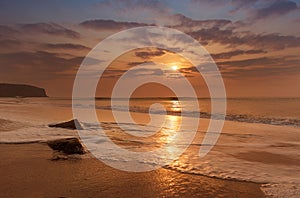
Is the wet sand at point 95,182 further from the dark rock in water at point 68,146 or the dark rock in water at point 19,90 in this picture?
the dark rock in water at point 19,90

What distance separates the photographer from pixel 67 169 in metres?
5.59

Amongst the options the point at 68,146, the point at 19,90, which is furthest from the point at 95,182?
the point at 19,90

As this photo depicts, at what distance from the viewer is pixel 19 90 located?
503 ft

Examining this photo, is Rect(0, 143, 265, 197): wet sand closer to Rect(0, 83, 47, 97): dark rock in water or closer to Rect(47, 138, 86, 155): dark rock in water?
Rect(47, 138, 86, 155): dark rock in water

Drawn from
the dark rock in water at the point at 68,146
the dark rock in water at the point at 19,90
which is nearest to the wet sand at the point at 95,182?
the dark rock in water at the point at 68,146

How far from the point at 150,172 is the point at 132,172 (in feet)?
1.31

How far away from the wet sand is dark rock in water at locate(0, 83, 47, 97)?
5898 inches

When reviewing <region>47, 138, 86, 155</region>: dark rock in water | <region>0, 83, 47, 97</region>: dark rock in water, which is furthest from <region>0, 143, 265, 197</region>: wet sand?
<region>0, 83, 47, 97</region>: dark rock in water

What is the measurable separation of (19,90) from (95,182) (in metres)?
167

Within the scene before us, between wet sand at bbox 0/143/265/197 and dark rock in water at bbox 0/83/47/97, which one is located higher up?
dark rock in water at bbox 0/83/47/97

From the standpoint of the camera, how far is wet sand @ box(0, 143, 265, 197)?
4344 mm

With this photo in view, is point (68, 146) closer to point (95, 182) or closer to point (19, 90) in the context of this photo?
point (95, 182)

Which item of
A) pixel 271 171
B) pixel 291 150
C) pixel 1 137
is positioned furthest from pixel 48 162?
pixel 291 150

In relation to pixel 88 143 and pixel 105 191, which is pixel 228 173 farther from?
pixel 88 143
